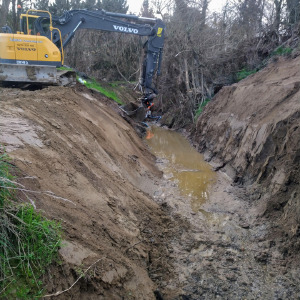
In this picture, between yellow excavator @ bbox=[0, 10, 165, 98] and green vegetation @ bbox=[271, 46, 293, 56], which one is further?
green vegetation @ bbox=[271, 46, 293, 56]

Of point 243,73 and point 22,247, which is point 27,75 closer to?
point 22,247

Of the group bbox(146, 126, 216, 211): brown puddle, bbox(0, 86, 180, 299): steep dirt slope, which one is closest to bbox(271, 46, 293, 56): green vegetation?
bbox(146, 126, 216, 211): brown puddle

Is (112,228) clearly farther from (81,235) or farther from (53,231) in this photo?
(53,231)

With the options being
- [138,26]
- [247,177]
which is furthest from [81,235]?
[138,26]

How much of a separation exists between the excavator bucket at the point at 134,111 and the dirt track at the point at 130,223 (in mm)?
6188

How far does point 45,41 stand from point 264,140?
7.41 m

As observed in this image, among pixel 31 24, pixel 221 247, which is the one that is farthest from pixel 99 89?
pixel 221 247

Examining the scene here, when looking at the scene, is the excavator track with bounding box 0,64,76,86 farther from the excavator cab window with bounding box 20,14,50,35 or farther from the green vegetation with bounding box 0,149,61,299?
the green vegetation with bounding box 0,149,61,299

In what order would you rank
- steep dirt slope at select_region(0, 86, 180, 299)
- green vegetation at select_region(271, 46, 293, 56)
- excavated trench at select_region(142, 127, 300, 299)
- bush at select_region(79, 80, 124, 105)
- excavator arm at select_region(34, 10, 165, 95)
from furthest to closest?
bush at select_region(79, 80, 124, 105) < green vegetation at select_region(271, 46, 293, 56) < excavator arm at select_region(34, 10, 165, 95) < excavated trench at select_region(142, 127, 300, 299) < steep dirt slope at select_region(0, 86, 180, 299)

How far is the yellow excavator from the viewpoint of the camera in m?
10.0

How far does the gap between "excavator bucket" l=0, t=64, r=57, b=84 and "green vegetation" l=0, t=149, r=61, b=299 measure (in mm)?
8070

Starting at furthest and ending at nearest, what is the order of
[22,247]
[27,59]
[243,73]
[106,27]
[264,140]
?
1. [243,73]
2. [106,27]
3. [27,59]
4. [264,140]
5. [22,247]

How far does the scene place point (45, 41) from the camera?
1023 centimetres

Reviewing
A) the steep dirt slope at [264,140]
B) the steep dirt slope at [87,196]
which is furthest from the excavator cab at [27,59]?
the steep dirt slope at [264,140]
